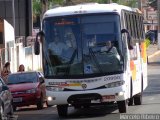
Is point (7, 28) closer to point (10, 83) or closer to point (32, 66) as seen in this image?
point (32, 66)

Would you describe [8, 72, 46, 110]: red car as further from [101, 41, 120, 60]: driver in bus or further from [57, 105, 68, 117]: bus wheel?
[101, 41, 120, 60]: driver in bus

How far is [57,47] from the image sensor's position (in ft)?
63.8

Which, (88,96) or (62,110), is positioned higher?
(88,96)

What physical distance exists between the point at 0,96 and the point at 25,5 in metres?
40.5

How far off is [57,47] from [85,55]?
0.86 m

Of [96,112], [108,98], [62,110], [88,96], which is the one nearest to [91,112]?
[96,112]

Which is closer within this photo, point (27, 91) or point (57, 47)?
point (57, 47)

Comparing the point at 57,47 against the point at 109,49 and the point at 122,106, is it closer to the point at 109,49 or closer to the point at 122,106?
the point at 109,49

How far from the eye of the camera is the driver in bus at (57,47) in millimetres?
19391

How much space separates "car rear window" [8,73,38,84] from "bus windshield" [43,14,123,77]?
5.77 meters

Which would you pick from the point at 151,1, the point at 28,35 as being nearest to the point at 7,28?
the point at 28,35

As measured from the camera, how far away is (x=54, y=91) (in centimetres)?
1917

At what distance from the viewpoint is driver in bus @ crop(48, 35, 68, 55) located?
763 inches

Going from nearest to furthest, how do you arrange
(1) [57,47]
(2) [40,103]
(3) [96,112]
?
1. (1) [57,47]
2. (3) [96,112]
3. (2) [40,103]
